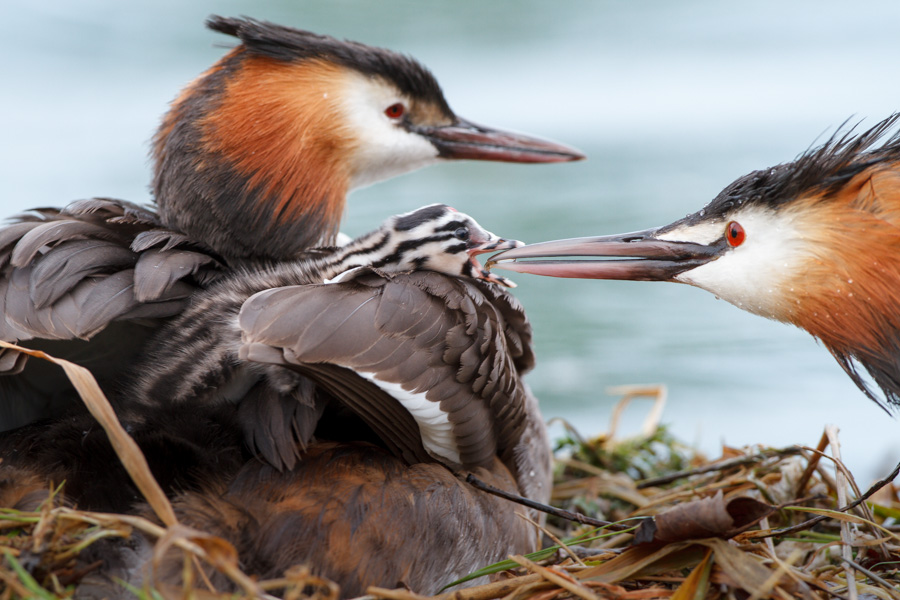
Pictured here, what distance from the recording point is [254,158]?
2.45 m

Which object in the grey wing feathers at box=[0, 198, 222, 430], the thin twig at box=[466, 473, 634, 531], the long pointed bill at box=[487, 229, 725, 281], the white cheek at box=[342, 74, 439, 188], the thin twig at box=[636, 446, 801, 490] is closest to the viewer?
the grey wing feathers at box=[0, 198, 222, 430]

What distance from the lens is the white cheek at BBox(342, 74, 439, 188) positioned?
2.62 m

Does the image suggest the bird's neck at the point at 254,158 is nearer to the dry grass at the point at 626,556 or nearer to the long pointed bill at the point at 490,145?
the long pointed bill at the point at 490,145

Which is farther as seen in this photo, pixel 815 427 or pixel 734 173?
pixel 734 173

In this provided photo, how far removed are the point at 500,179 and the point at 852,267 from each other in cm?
474

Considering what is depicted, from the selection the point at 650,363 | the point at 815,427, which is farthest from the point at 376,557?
the point at 650,363

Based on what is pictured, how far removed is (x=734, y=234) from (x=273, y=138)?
1.16 metres

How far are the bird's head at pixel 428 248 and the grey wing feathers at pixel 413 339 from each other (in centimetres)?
6

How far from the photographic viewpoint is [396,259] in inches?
88.4

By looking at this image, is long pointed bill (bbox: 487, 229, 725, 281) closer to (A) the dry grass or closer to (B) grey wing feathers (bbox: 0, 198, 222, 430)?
(A) the dry grass

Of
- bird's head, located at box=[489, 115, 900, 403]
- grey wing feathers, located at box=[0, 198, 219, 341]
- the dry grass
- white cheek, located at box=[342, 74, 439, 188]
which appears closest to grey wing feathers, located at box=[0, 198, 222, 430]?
grey wing feathers, located at box=[0, 198, 219, 341]

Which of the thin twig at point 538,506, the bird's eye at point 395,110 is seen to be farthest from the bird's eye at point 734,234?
the bird's eye at point 395,110

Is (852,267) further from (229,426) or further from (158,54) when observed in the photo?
(158,54)

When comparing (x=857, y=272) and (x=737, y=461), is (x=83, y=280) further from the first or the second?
(x=737, y=461)
